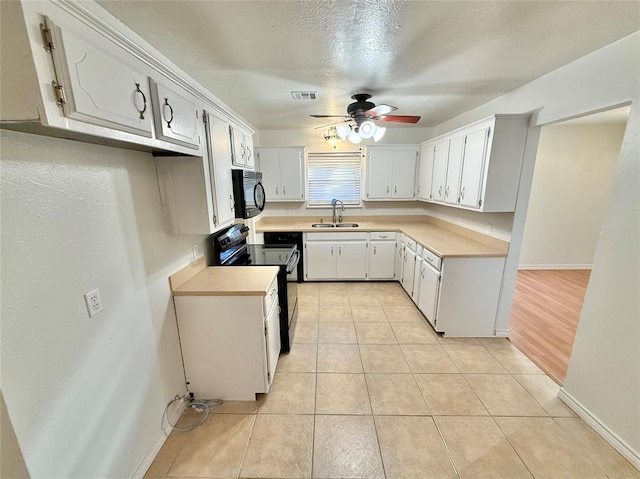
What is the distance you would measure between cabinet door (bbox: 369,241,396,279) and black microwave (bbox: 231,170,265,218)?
210 cm

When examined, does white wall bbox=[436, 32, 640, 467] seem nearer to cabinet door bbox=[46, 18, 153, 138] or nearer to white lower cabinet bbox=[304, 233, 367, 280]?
white lower cabinet bbox=[304, 233, 367, 280]

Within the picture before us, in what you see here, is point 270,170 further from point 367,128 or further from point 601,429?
point 601,429

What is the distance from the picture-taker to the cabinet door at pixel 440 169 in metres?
3.28

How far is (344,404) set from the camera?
196 centimetres

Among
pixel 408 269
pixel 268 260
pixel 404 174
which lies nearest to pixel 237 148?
pixel 268 260

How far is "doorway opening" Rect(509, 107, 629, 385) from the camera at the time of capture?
13.1ft

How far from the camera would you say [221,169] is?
6.48 ft

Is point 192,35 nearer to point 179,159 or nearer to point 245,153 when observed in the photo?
point 179,159

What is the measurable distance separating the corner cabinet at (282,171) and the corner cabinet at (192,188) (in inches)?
87.6

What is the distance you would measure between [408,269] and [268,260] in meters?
2.09

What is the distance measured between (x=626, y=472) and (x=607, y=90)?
233cm

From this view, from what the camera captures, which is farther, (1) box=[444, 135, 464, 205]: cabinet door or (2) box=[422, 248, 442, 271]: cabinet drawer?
(1) box=[444, 135, 464, 205]: cabinet door

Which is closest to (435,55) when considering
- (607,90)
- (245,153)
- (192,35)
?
(607,90)

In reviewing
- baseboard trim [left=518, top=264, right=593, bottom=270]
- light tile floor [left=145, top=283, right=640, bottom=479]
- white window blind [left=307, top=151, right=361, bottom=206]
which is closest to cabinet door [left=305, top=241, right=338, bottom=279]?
white window blind [left=307, top=151, right=361, bottom=206]
